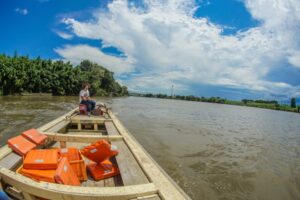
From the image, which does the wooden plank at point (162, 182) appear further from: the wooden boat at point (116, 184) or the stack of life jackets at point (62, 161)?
the stack of life jackets at point (62, 161)

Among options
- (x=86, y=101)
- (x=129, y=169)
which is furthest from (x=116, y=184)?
(x=86, y=101)

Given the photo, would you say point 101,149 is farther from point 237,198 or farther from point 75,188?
point 237,198

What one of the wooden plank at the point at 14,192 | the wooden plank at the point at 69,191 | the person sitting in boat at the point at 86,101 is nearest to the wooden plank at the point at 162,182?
the wooden plank at the point at 69,191

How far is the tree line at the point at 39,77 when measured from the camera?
31.4 meters

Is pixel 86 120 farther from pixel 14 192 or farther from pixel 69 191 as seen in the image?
pixel 69 191

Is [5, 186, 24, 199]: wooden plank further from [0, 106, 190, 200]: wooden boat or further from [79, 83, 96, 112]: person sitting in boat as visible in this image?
[79, 83, 96, 112]: person sitting in boat

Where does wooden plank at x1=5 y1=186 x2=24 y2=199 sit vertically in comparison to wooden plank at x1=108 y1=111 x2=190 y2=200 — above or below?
below

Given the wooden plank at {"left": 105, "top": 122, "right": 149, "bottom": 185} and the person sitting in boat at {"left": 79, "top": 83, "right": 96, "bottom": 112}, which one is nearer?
the wooden plank at {"left": 105, "top": 122, "right": 149, "bottom": 185}

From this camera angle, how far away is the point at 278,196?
457 centimetres

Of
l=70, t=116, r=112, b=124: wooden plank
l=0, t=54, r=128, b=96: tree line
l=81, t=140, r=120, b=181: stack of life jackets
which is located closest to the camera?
l=81, t=140, r=120, b=181: stack of life jackets

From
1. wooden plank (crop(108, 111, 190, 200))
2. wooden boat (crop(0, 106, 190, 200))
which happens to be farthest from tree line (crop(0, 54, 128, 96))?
wooden plank (crop(108, 111, 190, 200))

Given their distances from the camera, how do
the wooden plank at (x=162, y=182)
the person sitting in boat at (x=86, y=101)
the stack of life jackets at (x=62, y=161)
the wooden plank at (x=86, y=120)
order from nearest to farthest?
the wooden plank at (x=162, y=182)
the stack of life jackets at (x=62, y=161)
the wooden plank at (x=86, y=120)
the person sitting in boat at (x=86, y=101)

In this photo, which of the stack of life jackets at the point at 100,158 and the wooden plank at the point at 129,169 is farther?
the stack of life jackets at the point at 100,158

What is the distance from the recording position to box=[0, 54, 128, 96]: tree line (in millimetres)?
31388
